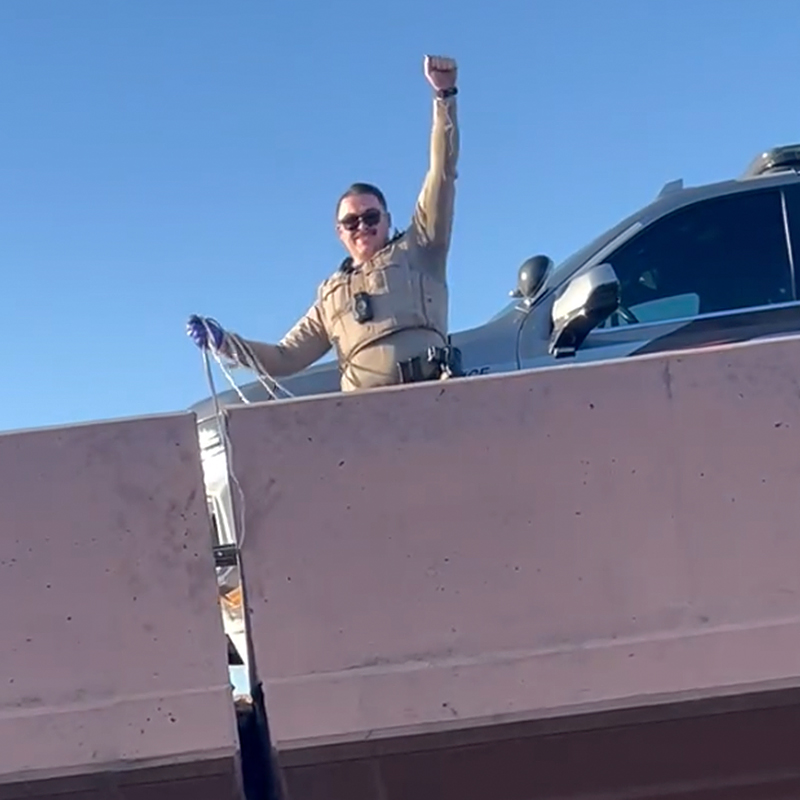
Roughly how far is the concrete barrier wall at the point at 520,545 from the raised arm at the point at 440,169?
1.43m

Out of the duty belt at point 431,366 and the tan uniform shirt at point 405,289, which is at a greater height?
the tan uniform shirt at point 405,289

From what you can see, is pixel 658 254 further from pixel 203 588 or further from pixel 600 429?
pixel 203 588

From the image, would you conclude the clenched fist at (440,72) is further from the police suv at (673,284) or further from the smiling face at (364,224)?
the police suv at (673,284)

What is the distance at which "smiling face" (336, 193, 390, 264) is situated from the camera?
14.9ft

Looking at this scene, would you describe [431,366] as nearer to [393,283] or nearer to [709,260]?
[393,283]

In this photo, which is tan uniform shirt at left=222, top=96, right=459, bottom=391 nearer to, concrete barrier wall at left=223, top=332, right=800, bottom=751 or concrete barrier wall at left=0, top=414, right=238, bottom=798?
concrete barrier wall at left=223, top=332, right=800, bottom=751

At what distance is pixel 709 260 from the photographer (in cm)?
542

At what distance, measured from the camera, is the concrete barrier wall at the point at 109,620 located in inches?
117

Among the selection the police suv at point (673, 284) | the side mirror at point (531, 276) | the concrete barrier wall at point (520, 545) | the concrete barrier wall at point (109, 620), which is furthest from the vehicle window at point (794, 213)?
the concrete barrier wall at point (109, 620)

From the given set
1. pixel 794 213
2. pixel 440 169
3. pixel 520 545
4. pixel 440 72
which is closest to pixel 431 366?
pixel 440 169

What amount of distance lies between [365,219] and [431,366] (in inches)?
24.9

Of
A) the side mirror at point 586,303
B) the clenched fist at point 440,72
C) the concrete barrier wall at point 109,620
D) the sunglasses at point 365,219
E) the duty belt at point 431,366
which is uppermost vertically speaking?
the clenched fist at point 440,72

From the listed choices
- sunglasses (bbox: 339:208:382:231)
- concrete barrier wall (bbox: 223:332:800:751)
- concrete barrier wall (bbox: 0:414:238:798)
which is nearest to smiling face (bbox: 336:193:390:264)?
sunglasses (bbox: 339:208:382:231)

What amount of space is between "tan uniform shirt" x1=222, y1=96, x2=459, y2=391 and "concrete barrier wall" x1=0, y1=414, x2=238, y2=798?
4.66ft
